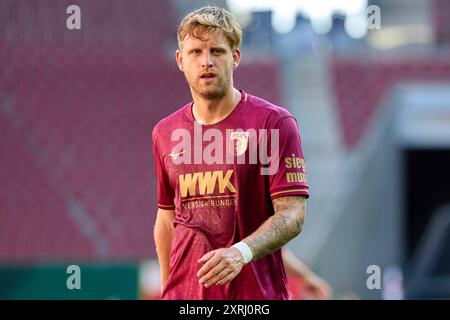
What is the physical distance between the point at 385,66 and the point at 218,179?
11.2 m

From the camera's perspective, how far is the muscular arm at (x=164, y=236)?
355 cm

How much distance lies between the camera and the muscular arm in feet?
11.6

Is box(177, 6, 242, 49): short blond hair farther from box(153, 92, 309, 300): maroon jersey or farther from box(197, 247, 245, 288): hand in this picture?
box(197, 247, 245, 288): hand

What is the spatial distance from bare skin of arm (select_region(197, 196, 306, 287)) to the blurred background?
586cm

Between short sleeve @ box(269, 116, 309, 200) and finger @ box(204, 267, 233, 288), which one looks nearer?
finger @ box(204, 267, 233, 288)

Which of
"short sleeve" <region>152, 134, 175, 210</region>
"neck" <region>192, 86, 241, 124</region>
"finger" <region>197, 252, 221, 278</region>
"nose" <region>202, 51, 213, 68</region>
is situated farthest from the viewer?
"short sleeve" <region>152, 134, 175, 210</region>

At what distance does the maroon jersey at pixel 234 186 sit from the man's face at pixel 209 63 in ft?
0.38

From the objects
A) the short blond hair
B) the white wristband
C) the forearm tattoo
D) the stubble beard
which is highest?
the short blond hair

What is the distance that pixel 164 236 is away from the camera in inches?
141

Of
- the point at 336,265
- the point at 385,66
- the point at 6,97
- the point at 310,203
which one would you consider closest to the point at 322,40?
the point at 385,66

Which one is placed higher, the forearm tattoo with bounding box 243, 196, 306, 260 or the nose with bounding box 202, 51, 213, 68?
the nose with bounding box 202, 51, 213, 68

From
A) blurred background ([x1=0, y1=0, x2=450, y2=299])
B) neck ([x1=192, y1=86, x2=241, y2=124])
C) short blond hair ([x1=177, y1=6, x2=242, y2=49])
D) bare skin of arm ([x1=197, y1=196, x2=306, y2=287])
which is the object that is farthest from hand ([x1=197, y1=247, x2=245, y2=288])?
blurred background ([x1=0, y1=0, x2=450, y2=299])

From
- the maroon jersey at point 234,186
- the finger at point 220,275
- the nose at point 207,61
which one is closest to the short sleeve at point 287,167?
the maroon jersey at point 234,186

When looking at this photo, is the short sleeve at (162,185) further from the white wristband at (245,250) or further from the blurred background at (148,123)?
the blurred background at (148,123)
